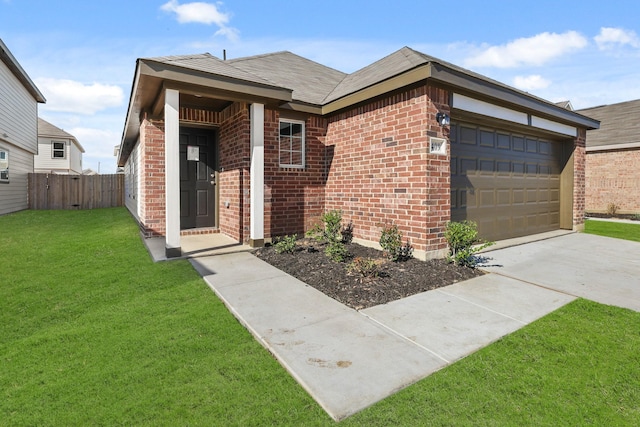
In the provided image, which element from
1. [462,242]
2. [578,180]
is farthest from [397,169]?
[578,180]

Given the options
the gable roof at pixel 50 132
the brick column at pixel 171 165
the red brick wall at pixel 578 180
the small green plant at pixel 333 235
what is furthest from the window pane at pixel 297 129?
the gable roof at pixel 50 132

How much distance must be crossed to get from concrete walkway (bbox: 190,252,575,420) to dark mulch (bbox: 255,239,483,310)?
169 mm

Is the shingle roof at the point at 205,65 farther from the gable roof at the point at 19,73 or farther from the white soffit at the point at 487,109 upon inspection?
the gable roof at the point at 19,73

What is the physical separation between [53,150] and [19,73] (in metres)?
→ 13.1

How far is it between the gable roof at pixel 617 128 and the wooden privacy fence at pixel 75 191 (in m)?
23.5

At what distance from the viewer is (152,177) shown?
7.06 m


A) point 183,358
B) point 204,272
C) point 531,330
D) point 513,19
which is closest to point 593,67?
point 513,19

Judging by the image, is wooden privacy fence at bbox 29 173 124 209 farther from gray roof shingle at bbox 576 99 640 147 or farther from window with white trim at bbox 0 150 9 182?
gray roof shingle at bbox 576 99 640 147

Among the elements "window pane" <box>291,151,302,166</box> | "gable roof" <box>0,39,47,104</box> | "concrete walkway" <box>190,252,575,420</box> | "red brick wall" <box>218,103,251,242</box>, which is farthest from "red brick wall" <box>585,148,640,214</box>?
"gable roof" <box>0,39,47,104</box>

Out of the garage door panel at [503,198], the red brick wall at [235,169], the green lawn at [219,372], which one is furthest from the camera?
the garage door panel at [503,198]

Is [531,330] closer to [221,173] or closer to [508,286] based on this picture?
[508,286]

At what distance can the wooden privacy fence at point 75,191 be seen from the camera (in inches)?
571

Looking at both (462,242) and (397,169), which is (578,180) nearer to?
(462,242)

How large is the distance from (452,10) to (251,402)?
8815 mm
